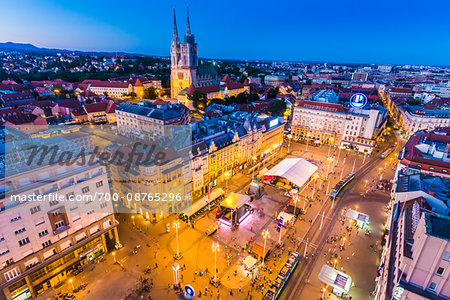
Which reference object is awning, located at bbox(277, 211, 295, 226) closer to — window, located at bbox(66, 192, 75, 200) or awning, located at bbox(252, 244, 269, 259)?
awning, located at bbox(252, 244, 269, 259)

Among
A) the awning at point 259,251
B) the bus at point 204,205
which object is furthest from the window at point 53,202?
the awning at point 259,251

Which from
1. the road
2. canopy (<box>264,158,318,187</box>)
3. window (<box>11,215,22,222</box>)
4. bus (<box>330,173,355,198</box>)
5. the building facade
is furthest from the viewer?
canopy (<box>264,158,318,187</box>)

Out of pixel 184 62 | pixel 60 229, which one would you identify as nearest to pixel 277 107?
pixel 184 62

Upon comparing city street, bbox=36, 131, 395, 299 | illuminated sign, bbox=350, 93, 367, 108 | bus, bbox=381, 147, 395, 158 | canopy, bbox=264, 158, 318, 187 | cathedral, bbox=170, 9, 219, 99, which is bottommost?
city street, bbox=36, 131, 395, 299

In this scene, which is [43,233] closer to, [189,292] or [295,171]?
[189,292]

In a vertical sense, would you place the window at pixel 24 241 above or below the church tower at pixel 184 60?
below

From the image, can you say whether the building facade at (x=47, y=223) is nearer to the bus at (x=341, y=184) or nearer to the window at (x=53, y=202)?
the window at (x=53, y=202)

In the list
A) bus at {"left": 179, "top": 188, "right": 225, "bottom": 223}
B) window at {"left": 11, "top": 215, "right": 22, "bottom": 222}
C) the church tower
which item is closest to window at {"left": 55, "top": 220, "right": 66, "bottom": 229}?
window at {"left": 11, "top": 215, "right": 22, "bottom": 222}
